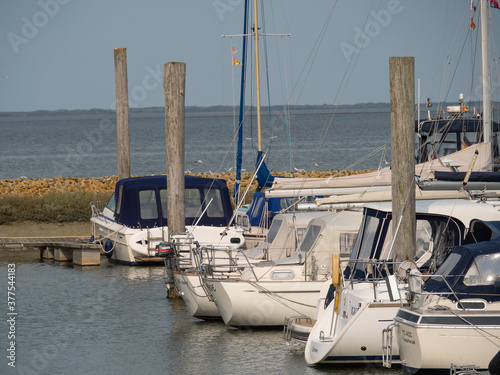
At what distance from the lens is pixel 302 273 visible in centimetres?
1395

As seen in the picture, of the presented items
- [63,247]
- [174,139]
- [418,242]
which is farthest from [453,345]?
[63,247]

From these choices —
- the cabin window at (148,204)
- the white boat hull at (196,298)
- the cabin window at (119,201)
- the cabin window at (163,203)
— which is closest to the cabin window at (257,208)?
the cabin window at (163,203)

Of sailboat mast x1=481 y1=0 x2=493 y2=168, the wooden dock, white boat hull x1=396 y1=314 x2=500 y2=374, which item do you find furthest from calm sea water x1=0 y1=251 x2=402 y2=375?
sailboat mast x1=481 y1=0 x2=493 y2=168

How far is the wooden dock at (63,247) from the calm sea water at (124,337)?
76.9 inches

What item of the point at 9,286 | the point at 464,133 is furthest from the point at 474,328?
the point at 464,133

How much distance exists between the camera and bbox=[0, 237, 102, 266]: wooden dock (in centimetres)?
2123

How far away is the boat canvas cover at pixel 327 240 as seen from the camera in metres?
14.1

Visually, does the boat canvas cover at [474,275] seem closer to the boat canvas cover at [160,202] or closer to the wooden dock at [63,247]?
the boat canvas cover at [160,202]

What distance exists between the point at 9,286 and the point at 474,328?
11.1 metres

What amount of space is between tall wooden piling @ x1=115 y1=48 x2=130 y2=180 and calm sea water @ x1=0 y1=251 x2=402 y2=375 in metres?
5.18

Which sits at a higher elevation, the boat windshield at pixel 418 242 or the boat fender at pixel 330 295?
the boat windshield at pixel 418 242

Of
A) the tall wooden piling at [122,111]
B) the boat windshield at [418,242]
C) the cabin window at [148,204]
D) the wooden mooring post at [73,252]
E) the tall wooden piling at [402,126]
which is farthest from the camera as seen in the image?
the tall wooden piling at [122,111]

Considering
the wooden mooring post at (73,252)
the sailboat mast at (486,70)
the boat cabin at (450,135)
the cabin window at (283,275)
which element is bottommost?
the wooden mooring post at (73,252)

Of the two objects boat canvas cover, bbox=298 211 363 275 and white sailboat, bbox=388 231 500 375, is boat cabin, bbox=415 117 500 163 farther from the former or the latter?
white sailboat, bbox=388 231 500 375
